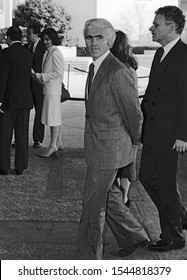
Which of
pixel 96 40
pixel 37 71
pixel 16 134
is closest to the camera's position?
pixel 96 40

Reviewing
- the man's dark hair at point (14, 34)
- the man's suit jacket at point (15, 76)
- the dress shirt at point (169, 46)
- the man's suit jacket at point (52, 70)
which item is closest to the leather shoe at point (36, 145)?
the man's suit jacket at point (52, 70)

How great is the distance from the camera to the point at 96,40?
4.29 m

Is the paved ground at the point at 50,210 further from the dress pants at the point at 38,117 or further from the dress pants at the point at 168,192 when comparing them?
the dress pants at the point at 38,117

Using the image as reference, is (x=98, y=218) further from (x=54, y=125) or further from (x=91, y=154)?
(x=54, y=125)

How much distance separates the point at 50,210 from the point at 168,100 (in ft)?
6.54

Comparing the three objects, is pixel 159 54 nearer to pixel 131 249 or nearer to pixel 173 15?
pixel 173 15

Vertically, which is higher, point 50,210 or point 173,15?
point 173,15

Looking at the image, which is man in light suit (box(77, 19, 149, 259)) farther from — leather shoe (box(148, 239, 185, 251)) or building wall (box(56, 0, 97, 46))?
building wall (box(56, 0, 97, 46))

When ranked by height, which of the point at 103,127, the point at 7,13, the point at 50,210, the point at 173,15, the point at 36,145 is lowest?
the point at 7,13

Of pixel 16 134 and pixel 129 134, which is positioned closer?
pixel 129 134

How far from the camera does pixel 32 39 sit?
32.4ft

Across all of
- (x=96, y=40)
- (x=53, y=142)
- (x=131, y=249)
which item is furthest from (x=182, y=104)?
(x=53, y=142)

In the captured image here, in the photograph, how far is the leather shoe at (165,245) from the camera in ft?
16.9

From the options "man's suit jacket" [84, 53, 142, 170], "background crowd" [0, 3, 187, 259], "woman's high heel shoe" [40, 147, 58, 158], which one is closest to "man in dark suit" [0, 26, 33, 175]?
"woman's high heel shoe" [40, 147, 58, 158]
